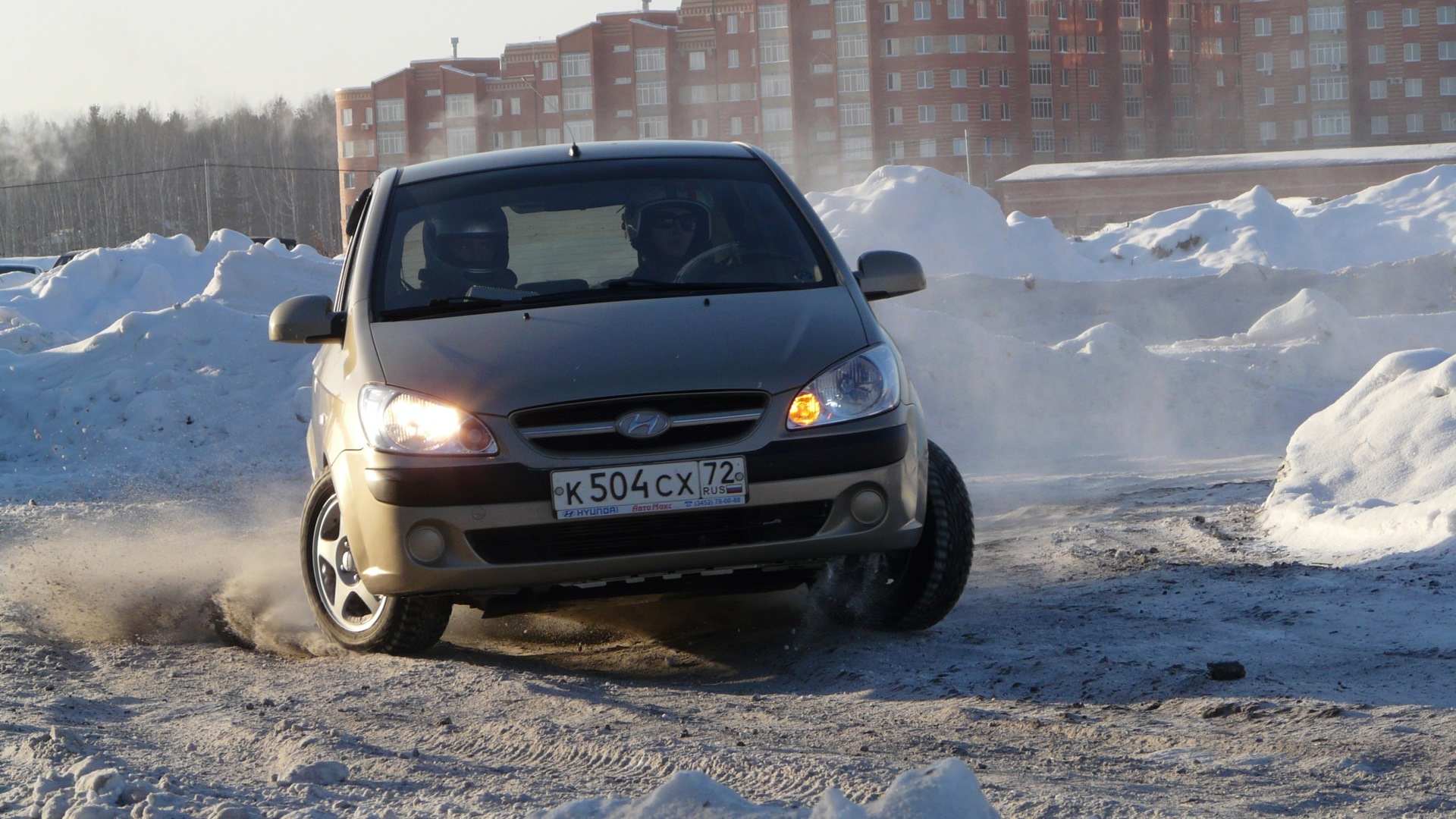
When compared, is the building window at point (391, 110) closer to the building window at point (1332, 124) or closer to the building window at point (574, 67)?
the building window at point (574, 67)

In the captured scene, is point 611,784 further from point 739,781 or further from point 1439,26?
point 1439,26

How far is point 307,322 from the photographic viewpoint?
190 inches

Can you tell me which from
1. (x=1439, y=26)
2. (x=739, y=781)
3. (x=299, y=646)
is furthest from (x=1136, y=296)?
(x=1439, y=26)

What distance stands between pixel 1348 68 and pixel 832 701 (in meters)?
92.1

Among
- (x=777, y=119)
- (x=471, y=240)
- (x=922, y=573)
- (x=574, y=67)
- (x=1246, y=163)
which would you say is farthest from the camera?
(x=574, y=67)

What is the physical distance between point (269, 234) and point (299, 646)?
3661 inches

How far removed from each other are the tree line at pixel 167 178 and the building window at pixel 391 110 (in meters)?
7.18

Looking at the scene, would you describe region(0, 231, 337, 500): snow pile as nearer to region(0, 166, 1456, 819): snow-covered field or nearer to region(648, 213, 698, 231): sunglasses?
region(0, 166, 1456, 819): snow-covered field

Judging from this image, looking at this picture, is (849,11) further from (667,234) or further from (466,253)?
(466,253)

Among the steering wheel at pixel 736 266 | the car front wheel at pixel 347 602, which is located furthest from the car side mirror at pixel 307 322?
the steering wheel at pixel 736 266

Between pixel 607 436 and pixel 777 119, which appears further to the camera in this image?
pixel 777 119

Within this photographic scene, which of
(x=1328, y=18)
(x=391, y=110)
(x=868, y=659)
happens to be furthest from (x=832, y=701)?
(x=1328, y=18)

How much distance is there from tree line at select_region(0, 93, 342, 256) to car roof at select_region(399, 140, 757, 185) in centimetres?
8571

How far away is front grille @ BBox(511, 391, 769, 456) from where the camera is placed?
398 centimetres
